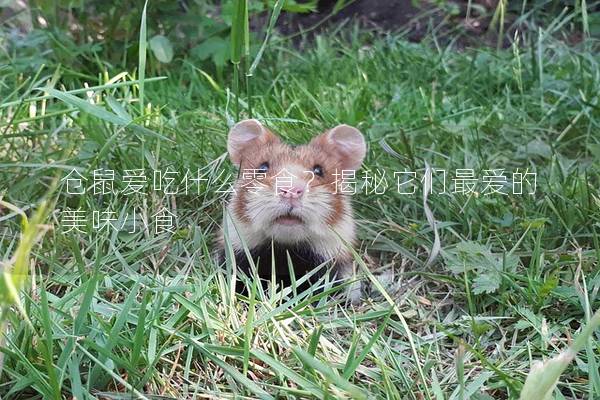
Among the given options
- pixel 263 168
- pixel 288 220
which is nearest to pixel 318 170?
pixel 263 168

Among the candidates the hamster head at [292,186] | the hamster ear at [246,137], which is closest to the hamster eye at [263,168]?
the hamster head at [292,186]

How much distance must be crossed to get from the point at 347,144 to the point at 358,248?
394 mm

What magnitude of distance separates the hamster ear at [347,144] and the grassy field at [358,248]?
303 mm

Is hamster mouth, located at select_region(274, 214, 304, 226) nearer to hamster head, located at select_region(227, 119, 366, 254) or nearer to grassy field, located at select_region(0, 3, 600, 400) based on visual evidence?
hamster head, located at select_region(227, 119, 366, 254)

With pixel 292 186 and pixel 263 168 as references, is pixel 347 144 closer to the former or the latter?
pixel 263 168

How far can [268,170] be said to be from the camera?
279 centimetres

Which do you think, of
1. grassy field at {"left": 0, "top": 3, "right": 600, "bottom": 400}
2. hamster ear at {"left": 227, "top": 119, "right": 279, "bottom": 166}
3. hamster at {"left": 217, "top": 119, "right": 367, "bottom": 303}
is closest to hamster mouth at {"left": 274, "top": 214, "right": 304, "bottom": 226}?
hamster at {"left": 217, "top": 119, "right": 367, "bottom": 303}

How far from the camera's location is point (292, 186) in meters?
2.59

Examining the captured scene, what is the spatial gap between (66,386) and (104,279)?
0.58 meters

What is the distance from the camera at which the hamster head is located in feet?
8.59

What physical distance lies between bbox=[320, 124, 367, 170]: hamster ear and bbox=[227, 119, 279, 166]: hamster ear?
20 centimetres

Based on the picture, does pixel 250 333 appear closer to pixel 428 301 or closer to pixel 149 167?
pixel 428 301

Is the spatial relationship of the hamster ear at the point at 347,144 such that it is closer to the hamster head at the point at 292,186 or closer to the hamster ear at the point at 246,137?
the hamster head at the point at 292,186

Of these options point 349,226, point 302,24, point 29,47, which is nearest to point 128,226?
point 349,226
